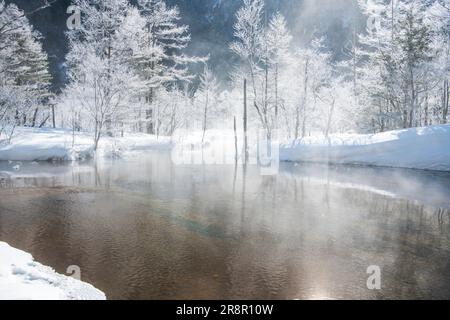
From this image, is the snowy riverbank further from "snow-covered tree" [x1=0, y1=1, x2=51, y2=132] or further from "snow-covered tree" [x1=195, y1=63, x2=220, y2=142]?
"snow-covered tree" [x1=195, y1=63, x2=220, y2=142]

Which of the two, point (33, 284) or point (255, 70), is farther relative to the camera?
point (255, 70)

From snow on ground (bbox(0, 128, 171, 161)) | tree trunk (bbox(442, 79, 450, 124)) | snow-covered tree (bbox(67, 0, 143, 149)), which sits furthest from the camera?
tree trunk (bbox(442, 79, 450, 124))

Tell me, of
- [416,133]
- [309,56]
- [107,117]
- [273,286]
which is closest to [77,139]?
[107,117]

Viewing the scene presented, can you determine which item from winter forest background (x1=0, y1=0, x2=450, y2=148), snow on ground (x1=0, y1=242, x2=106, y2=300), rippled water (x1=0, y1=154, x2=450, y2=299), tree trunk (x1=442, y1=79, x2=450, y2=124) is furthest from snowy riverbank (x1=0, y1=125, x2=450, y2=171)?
snow on ground (x1=0, y1=242, x2=106, y2=300)

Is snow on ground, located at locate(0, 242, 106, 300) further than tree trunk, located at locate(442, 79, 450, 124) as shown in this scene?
No

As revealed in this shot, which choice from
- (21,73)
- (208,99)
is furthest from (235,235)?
(208,99)

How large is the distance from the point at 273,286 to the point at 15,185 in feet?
45.0

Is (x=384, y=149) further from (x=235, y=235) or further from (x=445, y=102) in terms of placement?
(x=235, y=235)

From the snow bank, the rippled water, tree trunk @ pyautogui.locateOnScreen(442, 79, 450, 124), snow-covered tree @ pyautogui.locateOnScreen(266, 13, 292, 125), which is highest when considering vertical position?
snow-covered tree @ pyautogui.locateOnScreen(266, 13, 292, 125)

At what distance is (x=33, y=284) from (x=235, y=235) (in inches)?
205

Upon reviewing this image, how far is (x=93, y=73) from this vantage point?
2742 centimetres

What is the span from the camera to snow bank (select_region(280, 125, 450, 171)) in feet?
72.7

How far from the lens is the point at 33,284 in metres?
5.34

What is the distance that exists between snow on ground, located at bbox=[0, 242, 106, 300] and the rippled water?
56 cm
